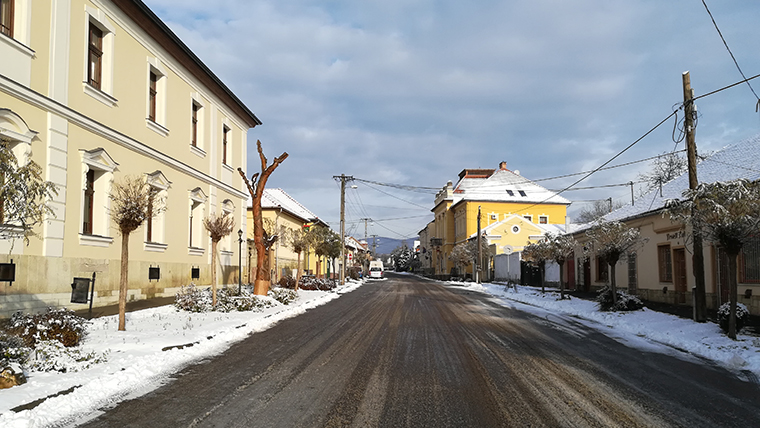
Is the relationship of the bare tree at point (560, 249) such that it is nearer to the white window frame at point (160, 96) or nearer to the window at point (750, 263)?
the window at point (750, 263)

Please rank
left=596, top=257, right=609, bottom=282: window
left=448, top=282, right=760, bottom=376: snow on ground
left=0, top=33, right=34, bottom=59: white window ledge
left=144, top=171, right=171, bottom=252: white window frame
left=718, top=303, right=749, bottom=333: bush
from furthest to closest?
left=596, top=257, right=609, bottom=282: window
left=144, top=171, right=171, bottom=252: white window frame
left=718, top=303, right=749, bottom=333: bush
left=0, top=33, right=34, bottom=59: white window ledge
left=448, top=282, right=760, bottom=376: snow on ground

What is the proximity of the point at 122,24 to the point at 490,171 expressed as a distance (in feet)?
247

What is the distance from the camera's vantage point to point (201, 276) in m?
21.5

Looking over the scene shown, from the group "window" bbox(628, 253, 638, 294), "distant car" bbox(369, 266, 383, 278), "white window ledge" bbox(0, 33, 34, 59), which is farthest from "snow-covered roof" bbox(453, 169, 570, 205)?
"white window ledge" bbox(0, 33, 34, 59)

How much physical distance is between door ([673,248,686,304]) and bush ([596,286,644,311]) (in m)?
3.06

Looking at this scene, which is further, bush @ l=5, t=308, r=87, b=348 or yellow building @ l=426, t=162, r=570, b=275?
yellow building @ l=426, t=162, r=570, b=275

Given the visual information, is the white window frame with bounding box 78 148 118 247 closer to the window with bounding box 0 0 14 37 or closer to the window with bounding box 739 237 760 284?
the window with bounding box 0 0 14 37

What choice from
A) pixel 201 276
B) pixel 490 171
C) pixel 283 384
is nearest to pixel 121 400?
pixel 283 384

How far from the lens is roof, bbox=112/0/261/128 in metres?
16.0

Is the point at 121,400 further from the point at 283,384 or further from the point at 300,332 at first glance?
the point at 300,332

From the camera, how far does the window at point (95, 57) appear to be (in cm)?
1438

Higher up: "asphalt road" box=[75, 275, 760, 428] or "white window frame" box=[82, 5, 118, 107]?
"white window frame" box=[82, 5, 118, 107]

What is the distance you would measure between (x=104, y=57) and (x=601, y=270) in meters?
24.1

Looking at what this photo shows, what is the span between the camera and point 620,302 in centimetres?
1716
